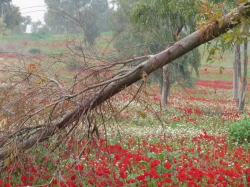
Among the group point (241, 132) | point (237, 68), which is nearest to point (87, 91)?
point (241, 132)

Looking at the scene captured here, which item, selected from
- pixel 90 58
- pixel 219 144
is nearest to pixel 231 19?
pixel 90 58

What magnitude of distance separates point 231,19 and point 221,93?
25.6 meters

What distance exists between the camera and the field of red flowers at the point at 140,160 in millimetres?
4215

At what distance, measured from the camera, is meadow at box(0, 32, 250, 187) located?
13.8ft

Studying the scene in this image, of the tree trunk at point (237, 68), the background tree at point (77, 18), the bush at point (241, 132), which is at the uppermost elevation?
the background tree at point (77, 18)

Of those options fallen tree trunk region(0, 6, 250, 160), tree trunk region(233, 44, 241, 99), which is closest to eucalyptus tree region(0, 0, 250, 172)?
fallen tree trunk region(0, 6, 250, 160)

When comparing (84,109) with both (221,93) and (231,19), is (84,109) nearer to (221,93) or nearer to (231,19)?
(231,19)

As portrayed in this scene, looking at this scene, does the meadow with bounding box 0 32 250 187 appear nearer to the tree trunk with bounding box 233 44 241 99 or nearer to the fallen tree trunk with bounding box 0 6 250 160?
the fallen tree trunk with bounding box 0 6 250 160

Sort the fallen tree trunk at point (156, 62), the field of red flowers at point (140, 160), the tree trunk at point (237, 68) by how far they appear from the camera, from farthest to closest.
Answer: the tree trunk at point (237, 68)
the field of red flowers at point (140, 160)
the fallen tree trunk at point (156, 62)

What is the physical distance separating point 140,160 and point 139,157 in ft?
0.53

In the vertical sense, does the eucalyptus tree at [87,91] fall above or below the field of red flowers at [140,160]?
above

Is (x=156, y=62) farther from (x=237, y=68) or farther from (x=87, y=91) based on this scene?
(x=237, y=68)

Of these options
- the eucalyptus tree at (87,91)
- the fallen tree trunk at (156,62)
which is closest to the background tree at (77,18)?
the eucalyptus tree at (87,91)

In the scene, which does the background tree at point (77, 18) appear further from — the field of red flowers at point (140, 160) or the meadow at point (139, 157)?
the field of red flowers at point (140, 160)
